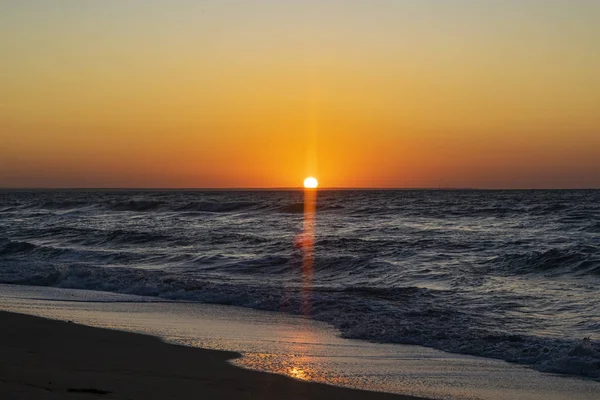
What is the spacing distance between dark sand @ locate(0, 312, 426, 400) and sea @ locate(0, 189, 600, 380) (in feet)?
10.1

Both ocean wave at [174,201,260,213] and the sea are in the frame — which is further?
ocean wave at [174,201,260,213]

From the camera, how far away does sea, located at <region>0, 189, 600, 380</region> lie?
10.4 meters

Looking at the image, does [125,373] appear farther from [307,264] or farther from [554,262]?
[554,262]

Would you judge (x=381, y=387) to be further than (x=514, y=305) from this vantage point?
No

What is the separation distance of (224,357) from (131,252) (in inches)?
693

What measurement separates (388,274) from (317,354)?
30.3ft

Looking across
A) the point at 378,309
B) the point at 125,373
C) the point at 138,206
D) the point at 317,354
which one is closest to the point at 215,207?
the point at 138,206

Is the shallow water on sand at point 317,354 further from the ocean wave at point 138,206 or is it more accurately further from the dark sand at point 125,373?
the ocean wave at point 138,206

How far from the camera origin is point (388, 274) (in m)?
17.8

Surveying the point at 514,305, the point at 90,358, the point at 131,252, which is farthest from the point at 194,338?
the point at 131,252

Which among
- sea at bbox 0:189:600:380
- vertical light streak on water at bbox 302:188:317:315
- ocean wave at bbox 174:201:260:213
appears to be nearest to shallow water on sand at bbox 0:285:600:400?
sea at bbox 0:189:600:380

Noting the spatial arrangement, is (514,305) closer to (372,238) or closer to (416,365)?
(416,365)

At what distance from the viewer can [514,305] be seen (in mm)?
13000

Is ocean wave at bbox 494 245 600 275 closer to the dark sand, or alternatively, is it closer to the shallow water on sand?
the shallow water on sand
